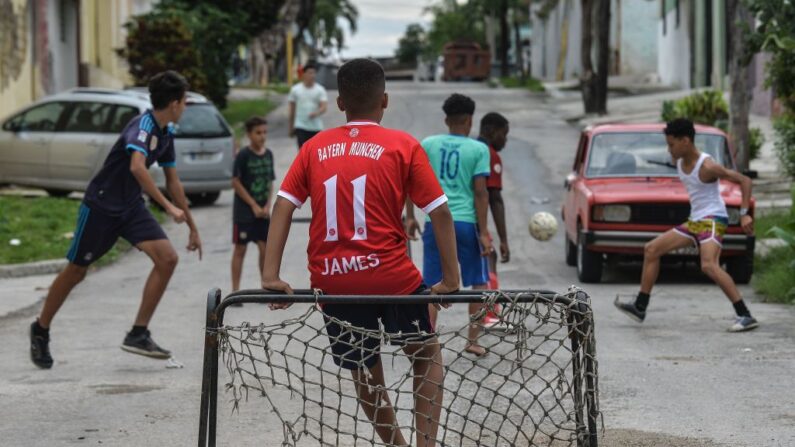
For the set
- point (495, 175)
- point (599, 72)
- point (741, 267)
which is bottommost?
point (741, 267)

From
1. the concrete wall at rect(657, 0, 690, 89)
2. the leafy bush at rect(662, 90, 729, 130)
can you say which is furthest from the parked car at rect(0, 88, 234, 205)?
the concrete wall at rect(657, 0, 690, 89)

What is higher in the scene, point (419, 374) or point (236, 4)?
point (236, 4)

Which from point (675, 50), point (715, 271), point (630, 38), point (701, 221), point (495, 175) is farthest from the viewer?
point (630, 38)

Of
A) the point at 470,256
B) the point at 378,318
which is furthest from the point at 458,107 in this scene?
the point at 378,318

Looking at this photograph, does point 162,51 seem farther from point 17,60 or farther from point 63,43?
point 17,60

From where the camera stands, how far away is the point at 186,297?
1310 cm

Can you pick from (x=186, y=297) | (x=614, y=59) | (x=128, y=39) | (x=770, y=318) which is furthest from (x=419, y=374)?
(x=614, y=59)

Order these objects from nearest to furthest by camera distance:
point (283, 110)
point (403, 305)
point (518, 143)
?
point (403, 305) → point (518, 143) → point (283, 110)

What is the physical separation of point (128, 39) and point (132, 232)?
22809mm

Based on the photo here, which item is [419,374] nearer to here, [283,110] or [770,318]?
[770,318]

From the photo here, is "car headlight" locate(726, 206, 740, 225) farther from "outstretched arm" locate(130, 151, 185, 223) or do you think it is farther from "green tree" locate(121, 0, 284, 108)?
"green tree" locate(121, 0, 284, 108)

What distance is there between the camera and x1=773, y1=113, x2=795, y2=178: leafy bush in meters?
19.2

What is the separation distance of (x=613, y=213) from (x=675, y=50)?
32.3 meters

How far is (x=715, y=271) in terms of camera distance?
10.7 m
